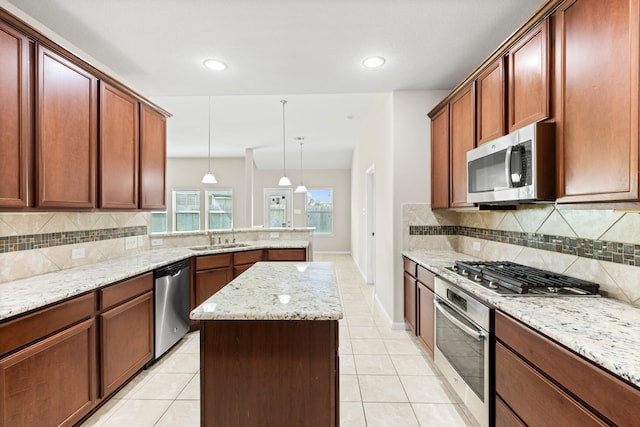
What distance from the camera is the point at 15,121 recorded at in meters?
1.62

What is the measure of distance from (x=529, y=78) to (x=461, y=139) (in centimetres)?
86

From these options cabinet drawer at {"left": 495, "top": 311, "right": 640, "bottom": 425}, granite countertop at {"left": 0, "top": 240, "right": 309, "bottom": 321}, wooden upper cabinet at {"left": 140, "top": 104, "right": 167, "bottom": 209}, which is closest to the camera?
cabinet drawer at {"left": 495, "top": 311, "right": 640, "bottom": 425}

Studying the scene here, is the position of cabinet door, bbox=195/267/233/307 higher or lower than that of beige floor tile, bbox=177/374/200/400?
→ higher

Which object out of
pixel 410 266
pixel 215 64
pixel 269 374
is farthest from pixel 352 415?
pixel 215 64

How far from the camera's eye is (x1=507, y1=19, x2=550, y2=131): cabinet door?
1.57m

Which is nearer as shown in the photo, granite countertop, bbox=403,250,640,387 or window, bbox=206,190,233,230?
granite countertop, bbox=403,250,640,387

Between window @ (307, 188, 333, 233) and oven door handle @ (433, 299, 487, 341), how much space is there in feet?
22.2

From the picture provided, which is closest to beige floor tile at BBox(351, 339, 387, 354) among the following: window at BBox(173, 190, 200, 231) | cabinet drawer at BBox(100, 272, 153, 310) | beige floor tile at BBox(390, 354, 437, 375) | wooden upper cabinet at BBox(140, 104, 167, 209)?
beige floor tile at BBox(390, 354, 437, 375)

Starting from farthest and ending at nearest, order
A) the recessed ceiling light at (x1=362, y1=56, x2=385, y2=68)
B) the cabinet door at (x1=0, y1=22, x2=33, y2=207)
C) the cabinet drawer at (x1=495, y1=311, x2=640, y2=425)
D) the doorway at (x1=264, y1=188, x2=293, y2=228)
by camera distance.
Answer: the doorway at (x1=264, y1=188, x2=293, y2=228) < the recessed ceiling light at (x1=362, y1=56, x2=385, y2=68) < the cabinet door at (x1=0, y1=22, x2=33, y2=207) < the cabinet drawer at (x1=495, y1=311, x2=640, y2=425)

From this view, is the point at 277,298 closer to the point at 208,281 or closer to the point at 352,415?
the point at 352,415

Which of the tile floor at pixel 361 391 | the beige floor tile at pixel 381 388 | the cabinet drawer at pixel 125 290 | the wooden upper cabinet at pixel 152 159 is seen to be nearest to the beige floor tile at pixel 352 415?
the tile floor at pixel 361 391

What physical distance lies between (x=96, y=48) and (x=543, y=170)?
10.6ft

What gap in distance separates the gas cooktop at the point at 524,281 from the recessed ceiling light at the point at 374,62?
1.82 m

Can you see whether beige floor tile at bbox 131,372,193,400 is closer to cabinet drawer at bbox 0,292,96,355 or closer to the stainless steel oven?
cabinet drawer at bbox 0,292,96,355
